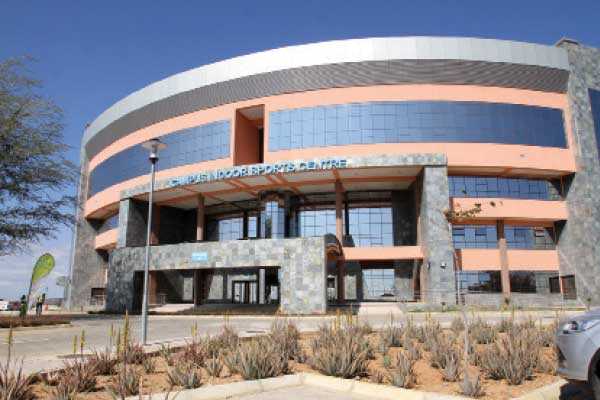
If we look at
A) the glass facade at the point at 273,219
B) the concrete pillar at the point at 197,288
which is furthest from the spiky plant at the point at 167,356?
the glass facade at the point at 273,219

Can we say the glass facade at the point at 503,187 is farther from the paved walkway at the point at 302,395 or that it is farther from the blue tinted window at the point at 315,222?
the paved walkway at the point at 302,395

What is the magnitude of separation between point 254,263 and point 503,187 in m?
21.4

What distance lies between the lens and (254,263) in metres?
31.3

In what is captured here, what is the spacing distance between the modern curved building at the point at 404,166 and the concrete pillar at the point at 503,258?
0.09m

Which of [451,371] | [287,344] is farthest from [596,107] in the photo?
[287,344]

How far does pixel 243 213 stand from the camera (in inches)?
1834

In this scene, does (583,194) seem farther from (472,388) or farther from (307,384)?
(307,384)

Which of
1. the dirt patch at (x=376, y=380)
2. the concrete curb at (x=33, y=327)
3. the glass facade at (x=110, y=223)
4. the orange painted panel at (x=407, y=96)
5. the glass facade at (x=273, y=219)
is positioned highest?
the orange painted panel at (x=407, y=96)

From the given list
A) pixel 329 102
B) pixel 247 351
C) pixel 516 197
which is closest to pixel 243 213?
pixel 329 102

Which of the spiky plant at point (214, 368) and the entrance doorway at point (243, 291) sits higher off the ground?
the entrance doorway at point (243, 291)

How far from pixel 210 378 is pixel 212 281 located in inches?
1532

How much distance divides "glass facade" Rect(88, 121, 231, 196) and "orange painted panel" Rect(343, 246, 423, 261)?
14006mm

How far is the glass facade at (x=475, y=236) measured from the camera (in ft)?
123

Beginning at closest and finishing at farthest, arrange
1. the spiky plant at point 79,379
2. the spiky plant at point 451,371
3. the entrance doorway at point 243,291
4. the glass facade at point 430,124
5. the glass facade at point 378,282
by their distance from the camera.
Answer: the spiky plant at point 79,379 → the spiky plant at point 451,371 → the glass facade at point 430,124 → the glass facade at point 378,282 → the entrance doorway at point 243,291
